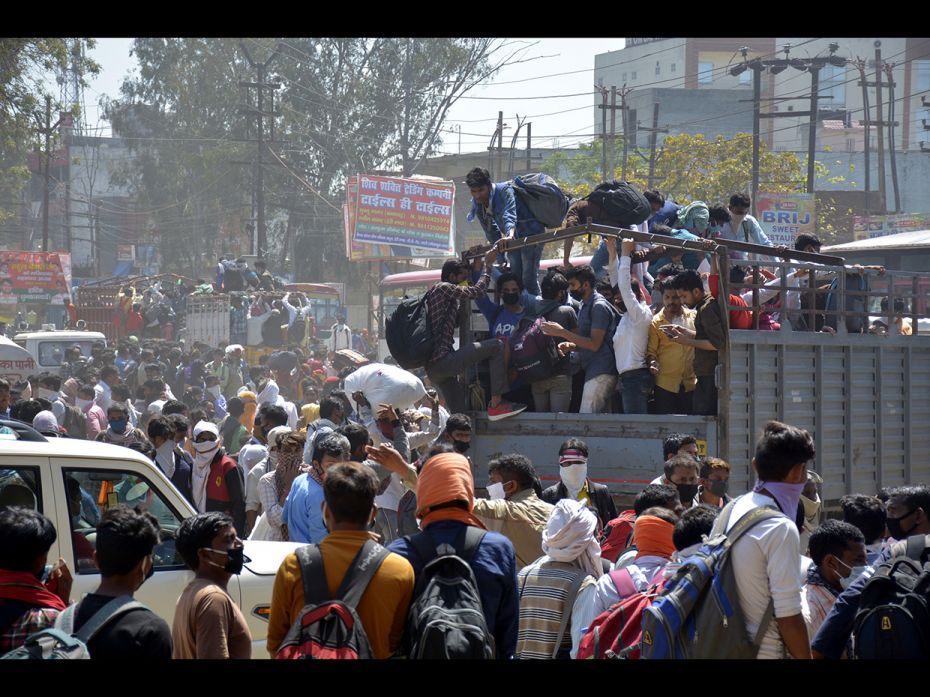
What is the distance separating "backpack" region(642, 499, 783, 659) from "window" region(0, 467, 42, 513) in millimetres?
2873

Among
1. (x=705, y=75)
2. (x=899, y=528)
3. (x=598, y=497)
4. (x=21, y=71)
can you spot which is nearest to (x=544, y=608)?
(x=899, y=528)

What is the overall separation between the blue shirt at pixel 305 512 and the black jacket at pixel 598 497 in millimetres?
1383

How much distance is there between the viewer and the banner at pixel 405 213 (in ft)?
135

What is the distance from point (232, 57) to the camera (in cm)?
5997

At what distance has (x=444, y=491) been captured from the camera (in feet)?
12.7

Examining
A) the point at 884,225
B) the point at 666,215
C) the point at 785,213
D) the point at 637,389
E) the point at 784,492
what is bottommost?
the point at 784,492

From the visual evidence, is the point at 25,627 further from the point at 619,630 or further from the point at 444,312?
the point at 444,312

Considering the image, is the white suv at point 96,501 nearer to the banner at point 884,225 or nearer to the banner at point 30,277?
the banner at point 884,225

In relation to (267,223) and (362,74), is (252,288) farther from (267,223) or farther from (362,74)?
(267,223)

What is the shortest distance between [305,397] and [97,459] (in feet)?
41.1

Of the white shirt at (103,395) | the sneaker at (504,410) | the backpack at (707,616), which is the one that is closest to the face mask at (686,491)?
the sneaker at (504,410)

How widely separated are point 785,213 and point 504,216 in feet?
106

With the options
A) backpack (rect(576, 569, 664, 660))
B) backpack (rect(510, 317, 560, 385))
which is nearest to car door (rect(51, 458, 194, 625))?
backpack (rect(576, 569, 664, 660))
